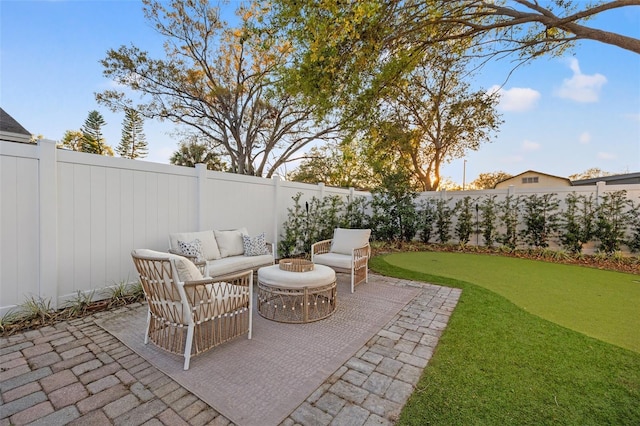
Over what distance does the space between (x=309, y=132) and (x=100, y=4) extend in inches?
369

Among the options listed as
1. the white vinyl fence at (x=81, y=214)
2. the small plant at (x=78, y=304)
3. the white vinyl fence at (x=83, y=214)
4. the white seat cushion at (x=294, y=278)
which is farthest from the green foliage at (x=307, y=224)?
the small plant at (x=78, y=304)

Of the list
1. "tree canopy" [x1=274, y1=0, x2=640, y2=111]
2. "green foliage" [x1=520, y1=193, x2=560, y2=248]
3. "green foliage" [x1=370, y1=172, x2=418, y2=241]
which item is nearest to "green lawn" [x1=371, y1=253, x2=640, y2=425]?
"green foliage" [x1=520, y1=193, x2=560, y2=248]

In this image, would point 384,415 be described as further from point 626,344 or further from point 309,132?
point 309,132

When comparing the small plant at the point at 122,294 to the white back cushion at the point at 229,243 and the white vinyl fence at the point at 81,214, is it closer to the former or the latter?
the white vinyl fence at the point at 81,214

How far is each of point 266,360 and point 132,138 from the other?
1267 centimetres

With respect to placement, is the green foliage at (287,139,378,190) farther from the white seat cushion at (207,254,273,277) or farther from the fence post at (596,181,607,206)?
the white seat cushion at (207,254,273,277)

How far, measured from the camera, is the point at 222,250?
4809 mm

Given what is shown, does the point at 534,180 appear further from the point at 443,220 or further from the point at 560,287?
the point at 560,287

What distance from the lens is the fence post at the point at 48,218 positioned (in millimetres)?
3311

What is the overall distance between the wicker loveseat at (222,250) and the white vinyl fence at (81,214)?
0.47 meters

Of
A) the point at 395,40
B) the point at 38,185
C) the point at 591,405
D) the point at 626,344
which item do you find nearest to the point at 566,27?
the point at 395,40

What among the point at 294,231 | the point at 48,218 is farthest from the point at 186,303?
the point at 294,231

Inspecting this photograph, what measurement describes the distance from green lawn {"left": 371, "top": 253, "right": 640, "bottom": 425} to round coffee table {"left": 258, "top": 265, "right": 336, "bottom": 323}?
1440mm

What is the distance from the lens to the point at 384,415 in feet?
6.07
